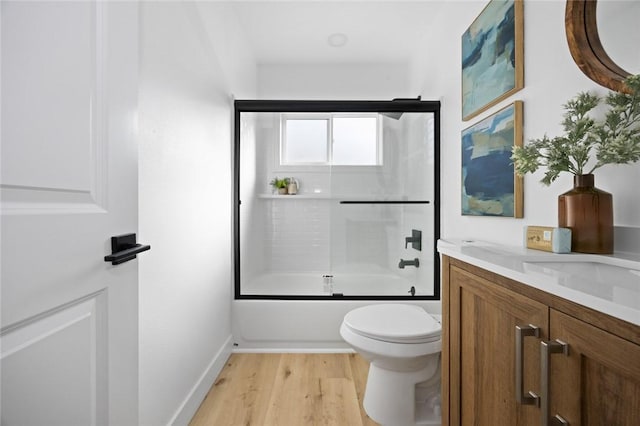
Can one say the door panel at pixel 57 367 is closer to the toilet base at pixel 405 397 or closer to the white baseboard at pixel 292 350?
the toilet base at pixel 405 397

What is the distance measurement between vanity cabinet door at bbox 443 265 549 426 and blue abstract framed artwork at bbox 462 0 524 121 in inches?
34.8

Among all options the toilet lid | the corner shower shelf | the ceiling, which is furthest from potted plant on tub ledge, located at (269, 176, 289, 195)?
the toilet lid

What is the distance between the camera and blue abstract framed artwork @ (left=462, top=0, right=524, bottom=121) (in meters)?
1.23

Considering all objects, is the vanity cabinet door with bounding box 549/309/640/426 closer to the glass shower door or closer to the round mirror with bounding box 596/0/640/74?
the round mirror with bounding box 596/0/640/74

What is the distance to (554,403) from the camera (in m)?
0.57

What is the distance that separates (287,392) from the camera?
1676mm

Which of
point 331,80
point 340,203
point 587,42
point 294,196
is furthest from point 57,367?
point 331,80

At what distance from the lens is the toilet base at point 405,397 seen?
1.41 m

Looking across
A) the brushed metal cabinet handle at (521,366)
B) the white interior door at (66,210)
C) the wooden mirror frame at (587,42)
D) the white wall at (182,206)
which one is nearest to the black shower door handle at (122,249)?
the white interior door at (66,210)

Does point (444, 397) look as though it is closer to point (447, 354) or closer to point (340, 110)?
point (447, 354)

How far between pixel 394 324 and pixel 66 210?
1.38 meters

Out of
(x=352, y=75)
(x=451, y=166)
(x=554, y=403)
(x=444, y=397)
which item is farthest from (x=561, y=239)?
(x=352, y=75)

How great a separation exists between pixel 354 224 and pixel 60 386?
2128mm

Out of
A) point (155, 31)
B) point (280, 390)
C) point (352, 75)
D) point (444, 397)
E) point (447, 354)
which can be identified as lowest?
point (280, 390)
